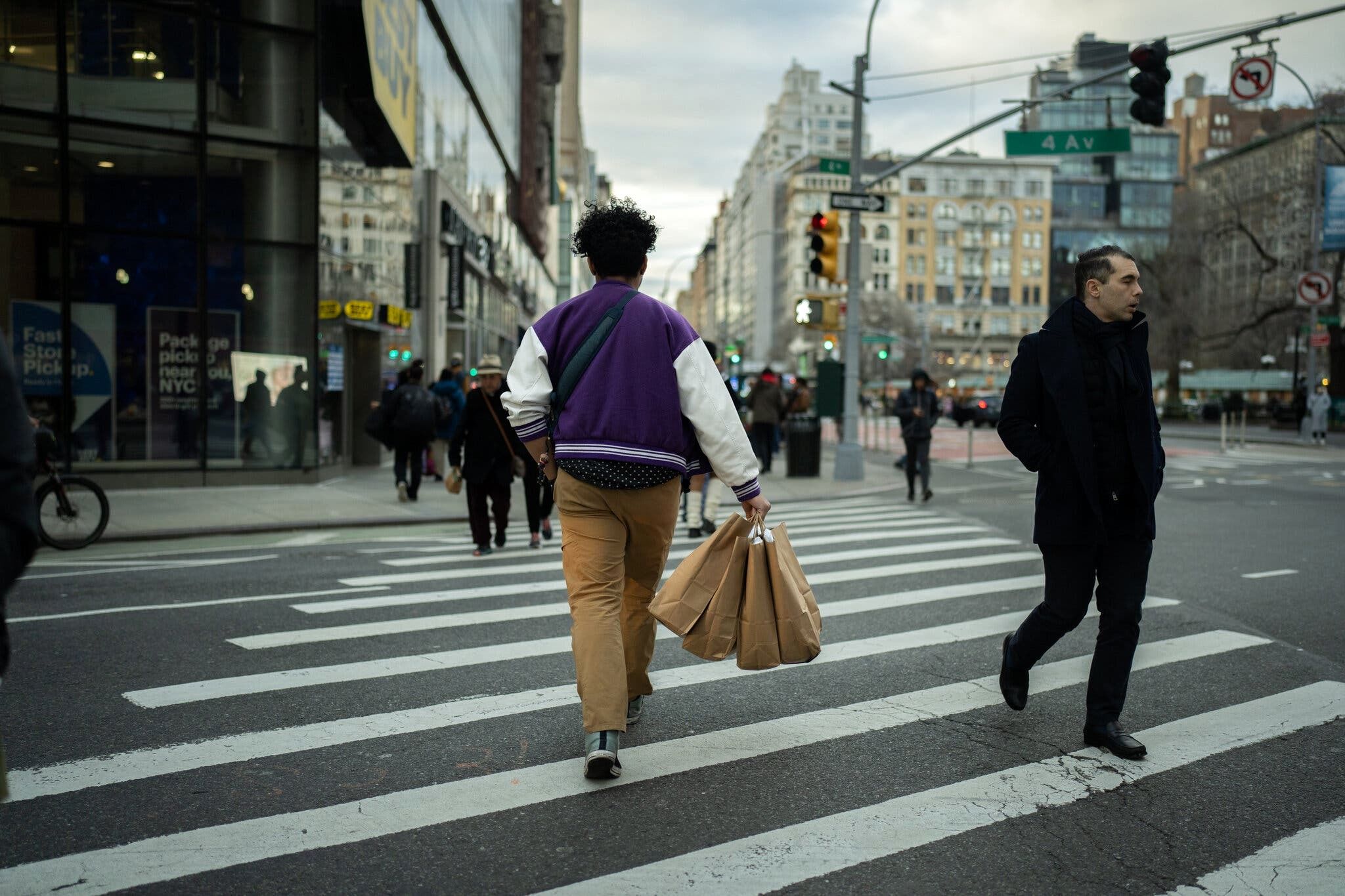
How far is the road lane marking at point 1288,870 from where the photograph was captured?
3264mm

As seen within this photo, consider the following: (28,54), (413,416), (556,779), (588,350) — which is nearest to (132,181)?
(28,54)

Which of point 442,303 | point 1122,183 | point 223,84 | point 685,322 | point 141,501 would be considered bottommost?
point 141,501

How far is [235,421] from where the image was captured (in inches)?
697

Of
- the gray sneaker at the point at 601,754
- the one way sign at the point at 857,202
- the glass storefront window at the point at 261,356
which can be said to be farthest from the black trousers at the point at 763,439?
the gray sneaker at the point at 601,754

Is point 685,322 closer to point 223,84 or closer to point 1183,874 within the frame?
point 1183,874

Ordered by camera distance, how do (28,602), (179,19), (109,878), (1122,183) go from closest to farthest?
(109,878)
(28,602)
(179,19)
(1122,183)

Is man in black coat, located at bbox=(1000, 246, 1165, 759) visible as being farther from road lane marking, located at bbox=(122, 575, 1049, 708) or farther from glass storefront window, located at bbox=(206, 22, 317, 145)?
glass storefront window, located at bbox=(206, 22, 317, 145)

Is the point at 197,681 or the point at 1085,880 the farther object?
the point at 197,681

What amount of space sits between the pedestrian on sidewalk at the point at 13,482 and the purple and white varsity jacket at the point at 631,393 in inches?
82.8

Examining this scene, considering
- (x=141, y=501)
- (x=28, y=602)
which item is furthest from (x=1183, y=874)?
(x=141, y=501)

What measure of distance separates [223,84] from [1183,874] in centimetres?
1804

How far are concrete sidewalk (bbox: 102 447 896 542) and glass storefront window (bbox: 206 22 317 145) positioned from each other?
225 inches

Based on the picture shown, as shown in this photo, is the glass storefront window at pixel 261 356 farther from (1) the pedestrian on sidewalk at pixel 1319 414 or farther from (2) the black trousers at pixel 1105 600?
(1) the pedestrian on sidewalk at pixel 1319 414

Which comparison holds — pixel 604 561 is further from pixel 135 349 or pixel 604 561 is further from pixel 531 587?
pixel 135 349
